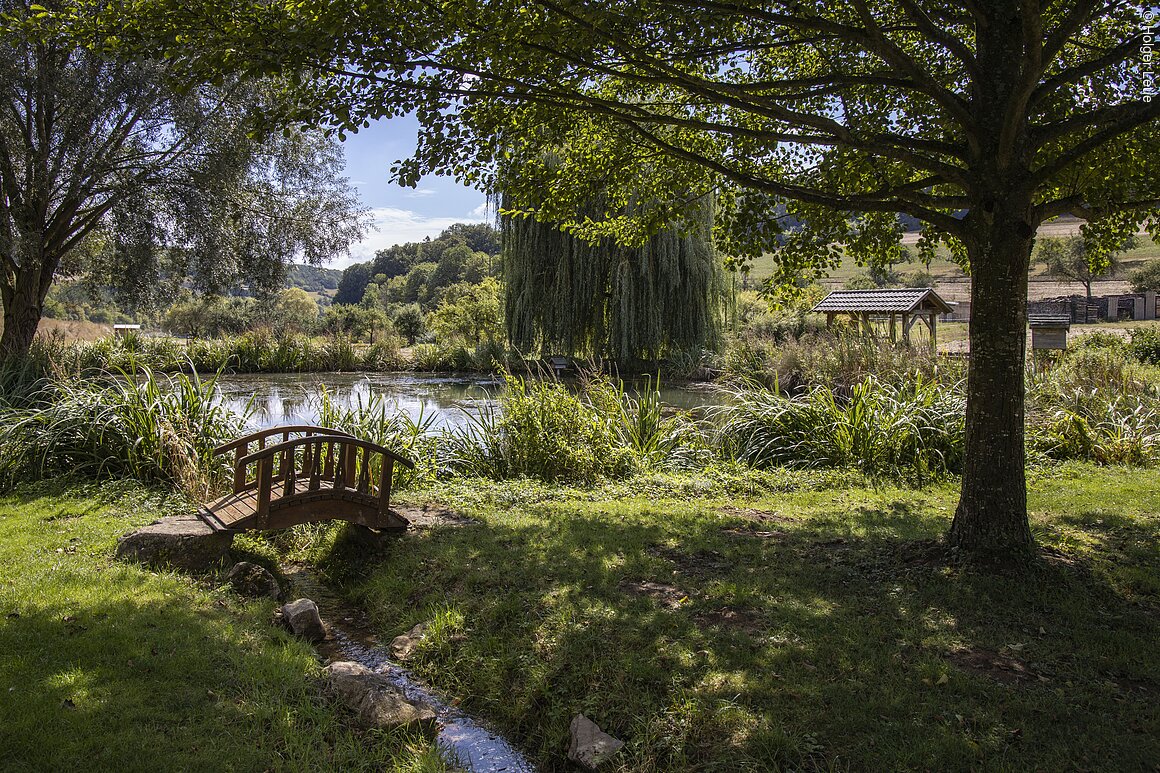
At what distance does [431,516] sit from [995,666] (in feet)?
16.2

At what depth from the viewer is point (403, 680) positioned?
4547mm

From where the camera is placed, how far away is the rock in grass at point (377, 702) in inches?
150

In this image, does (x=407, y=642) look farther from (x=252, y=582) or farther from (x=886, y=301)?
(x=886, y=301)

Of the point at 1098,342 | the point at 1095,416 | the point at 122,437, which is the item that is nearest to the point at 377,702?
the point at 122,437

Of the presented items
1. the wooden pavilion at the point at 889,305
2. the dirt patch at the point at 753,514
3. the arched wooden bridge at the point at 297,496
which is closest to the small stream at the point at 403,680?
the arched wooden bridge at the point at 297,496

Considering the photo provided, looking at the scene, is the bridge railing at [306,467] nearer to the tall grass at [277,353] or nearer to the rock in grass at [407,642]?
the rock in grass at [407,642]

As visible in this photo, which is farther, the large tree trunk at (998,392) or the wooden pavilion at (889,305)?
the wooden pavilion at (889,305)

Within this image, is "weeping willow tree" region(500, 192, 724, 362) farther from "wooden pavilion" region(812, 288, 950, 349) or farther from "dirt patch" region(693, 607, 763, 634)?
"dirt patch" region(693, 607, 763, 634)

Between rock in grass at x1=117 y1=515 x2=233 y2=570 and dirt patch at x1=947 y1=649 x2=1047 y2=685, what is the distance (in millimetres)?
5077

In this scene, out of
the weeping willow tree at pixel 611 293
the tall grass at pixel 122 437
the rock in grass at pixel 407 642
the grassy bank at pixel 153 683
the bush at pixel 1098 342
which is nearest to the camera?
the grassy bank at pixel 153 683

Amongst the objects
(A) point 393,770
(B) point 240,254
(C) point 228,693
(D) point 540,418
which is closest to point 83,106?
(B) point 240,254

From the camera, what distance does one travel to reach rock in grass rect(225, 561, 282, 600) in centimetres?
542

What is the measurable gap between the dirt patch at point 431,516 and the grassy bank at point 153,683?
1.83m

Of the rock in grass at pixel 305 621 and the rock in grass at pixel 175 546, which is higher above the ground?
the rock in grass at pixel 175 546
